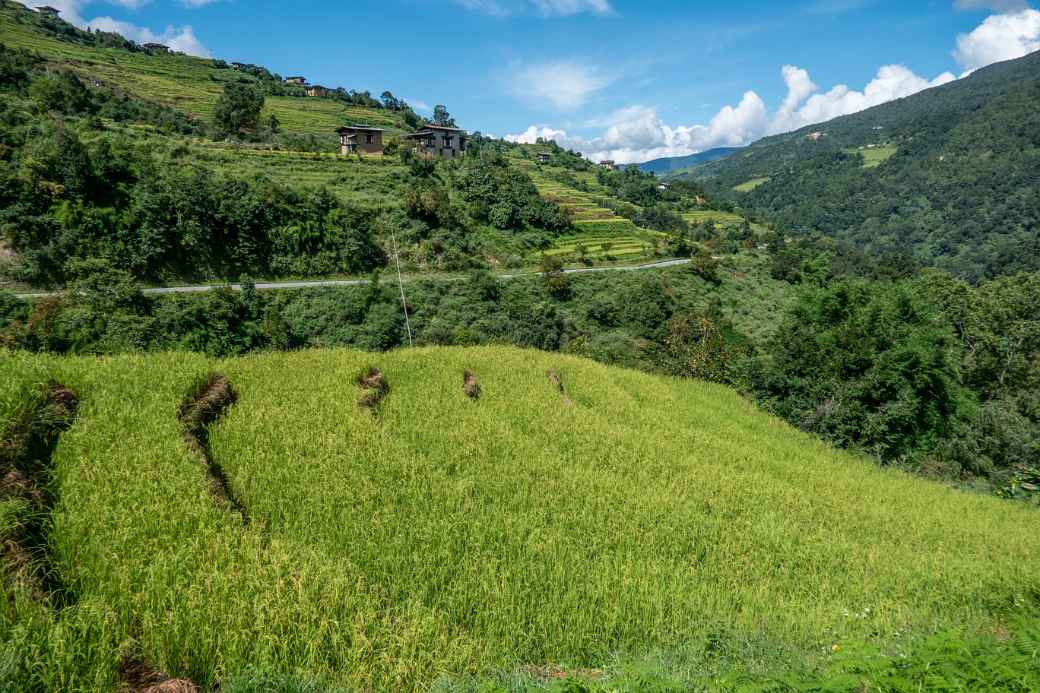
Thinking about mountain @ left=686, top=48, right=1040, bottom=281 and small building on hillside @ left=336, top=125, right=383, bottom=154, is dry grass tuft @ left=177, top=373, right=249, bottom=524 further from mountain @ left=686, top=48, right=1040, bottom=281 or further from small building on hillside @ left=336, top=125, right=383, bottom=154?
mountain @ left=686, top=48, right=1040, bottom=281

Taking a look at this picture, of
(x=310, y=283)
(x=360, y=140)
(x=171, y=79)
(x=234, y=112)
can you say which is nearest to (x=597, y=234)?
(x=360, y=140)

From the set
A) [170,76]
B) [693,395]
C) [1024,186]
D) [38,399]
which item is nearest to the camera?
[38,399]

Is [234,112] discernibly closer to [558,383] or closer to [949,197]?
[558,383]

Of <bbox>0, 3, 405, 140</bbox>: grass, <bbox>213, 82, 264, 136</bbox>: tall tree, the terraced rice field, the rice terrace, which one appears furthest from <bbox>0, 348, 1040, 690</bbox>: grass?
<bbox>0, 3, 405, 140</bbox>: grass

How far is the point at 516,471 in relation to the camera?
27.5 feet

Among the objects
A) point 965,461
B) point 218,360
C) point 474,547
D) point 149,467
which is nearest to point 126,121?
point 218,360

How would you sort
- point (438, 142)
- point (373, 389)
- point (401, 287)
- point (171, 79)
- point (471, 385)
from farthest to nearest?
1. point (438, 142)
2. point (171, 79)
3. point (401, 287)
4. point (471, 385)
5. point (373, 389)

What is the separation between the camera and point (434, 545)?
590cm

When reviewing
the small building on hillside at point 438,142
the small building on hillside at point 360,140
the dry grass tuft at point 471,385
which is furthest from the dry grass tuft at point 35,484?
the small building on hillside at point 438,142

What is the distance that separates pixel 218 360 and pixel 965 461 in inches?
972

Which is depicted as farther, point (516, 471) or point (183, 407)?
point (516, 471)

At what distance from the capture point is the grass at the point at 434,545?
407cm

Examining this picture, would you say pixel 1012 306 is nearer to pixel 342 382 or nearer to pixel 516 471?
pixel 516 471

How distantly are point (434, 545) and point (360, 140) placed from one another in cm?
6448
